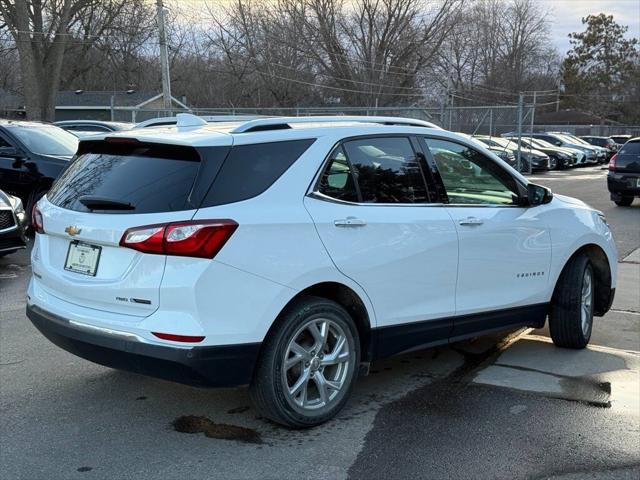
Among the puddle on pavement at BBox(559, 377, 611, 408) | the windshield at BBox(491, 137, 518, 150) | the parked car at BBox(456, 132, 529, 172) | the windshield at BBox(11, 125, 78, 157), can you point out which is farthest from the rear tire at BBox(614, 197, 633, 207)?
the puddle on pavement at BBox(559, 377, 611, 408)

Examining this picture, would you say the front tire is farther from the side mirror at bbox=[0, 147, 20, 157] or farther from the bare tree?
the bare tree

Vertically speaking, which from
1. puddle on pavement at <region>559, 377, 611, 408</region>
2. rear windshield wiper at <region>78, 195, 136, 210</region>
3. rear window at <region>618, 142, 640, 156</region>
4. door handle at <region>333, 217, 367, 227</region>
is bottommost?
Result: puddle on pavement at <region>559, 377, 611, 408</region>

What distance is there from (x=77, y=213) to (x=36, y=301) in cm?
69

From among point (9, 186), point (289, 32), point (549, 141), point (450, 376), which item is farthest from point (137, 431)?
point (289, 32)

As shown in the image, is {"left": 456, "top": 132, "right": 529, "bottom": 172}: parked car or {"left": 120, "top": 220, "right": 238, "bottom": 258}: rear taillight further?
{"left": 456, "top": 132, "right": 529, "bottom": 172}: parked car

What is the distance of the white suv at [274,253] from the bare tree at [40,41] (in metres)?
32.0

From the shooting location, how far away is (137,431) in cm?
380

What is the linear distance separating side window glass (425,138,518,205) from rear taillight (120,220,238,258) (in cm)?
178

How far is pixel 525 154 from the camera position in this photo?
27.8m

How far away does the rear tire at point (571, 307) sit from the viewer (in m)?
5.24

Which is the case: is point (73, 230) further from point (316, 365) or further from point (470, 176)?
point (470, 176)

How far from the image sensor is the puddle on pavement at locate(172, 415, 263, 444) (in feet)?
12.3

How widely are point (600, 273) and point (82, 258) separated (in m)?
4.12

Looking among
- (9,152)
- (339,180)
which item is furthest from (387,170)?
(9,152)
